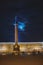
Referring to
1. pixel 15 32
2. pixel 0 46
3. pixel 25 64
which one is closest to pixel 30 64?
pixel 25 64

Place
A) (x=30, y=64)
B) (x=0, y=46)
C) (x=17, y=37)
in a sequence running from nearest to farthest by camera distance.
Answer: (x=30, y=64) < (x=0, y=46) < (x=17, y=37)

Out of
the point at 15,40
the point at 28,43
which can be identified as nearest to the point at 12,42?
the point at 15,40

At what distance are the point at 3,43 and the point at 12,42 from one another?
166 millimetres

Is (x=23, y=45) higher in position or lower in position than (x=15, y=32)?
lower

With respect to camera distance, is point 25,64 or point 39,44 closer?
point 25,64

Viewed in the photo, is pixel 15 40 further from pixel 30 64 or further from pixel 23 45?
pixel 30 64

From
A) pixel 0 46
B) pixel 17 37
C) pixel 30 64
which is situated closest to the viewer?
pixel 30 64

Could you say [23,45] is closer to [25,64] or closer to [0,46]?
[0,46]

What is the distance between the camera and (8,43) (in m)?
3.58

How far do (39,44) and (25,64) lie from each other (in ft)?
5.91

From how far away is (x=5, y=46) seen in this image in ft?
11.4

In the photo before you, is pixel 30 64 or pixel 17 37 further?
pixel 17 37

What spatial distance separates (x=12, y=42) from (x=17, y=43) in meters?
0.14

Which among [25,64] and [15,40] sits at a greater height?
[15,40]
